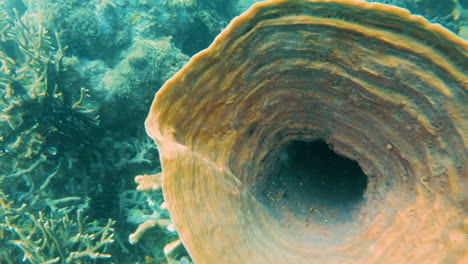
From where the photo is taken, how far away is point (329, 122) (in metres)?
2.47

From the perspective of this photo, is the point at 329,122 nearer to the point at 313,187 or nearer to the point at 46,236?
the point at 313,187

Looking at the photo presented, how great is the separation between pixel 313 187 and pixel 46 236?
122 inches

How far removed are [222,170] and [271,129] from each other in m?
0.75

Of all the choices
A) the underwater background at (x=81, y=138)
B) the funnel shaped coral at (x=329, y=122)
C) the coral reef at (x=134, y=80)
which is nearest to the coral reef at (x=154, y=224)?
the underwater background at (x=81, y=138)

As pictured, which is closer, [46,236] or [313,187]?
[46,236]

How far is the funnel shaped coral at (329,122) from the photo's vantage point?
1.57 metres

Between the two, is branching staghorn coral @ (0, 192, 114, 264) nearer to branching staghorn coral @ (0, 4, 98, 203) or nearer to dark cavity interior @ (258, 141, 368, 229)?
branching staghorn coral @ (0, 4, 98, 203)

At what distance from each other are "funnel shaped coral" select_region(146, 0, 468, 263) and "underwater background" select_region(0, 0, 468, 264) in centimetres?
101

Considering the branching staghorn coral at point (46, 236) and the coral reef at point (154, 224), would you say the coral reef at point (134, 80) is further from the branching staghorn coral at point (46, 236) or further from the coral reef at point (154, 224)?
the branching staghorn coral at point (46, 236)

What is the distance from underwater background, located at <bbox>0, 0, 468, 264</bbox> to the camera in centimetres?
281

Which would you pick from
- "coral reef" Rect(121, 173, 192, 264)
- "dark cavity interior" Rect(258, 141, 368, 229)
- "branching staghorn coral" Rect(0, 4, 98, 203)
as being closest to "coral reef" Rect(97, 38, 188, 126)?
"branching staghorn coral" Rect(0, 4, 98, 203)

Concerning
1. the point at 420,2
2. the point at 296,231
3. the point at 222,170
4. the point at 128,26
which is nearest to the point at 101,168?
the point at 222,170

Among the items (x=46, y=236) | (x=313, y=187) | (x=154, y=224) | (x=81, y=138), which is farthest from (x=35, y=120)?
(x=313, y=187)

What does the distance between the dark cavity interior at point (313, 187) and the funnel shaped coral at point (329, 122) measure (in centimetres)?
29
